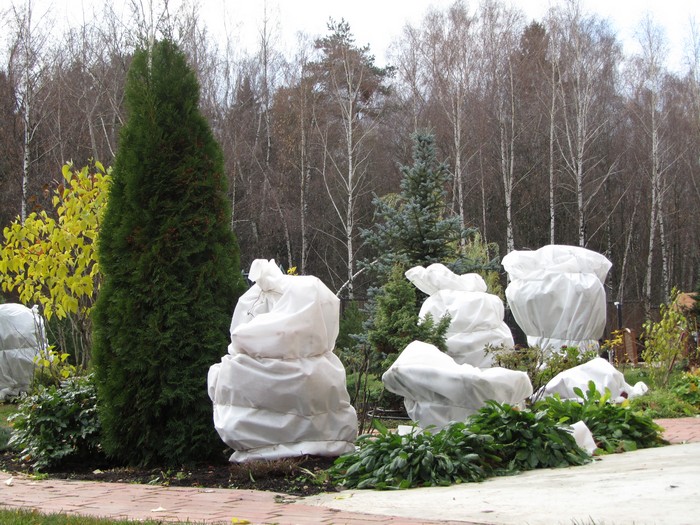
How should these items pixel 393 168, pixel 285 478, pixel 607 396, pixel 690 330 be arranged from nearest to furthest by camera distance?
pixel 285 478 < pixel 607 396 < pixel 690 330 < pixel 393 168

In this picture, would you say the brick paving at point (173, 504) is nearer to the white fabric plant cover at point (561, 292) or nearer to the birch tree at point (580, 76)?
the white fabric plant cover at point (561, 292)

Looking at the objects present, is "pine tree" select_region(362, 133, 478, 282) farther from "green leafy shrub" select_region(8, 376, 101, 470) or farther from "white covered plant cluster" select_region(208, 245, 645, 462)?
"green leafy shrub" select_region(8, 376, 101, 470)

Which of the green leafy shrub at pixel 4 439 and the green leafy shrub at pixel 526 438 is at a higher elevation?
the green leafy shrub at pixel 526 438

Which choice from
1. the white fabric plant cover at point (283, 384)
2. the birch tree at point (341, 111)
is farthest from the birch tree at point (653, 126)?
the white fabric plant cover at point (283, 384)

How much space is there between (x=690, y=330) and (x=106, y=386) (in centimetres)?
1259

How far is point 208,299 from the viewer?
22.8 feet

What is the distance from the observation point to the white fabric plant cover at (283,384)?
607cm

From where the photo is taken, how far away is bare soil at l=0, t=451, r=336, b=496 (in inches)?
223

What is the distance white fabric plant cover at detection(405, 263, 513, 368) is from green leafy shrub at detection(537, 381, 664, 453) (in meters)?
4.35

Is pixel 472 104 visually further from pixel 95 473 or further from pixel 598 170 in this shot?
pixel 95 473

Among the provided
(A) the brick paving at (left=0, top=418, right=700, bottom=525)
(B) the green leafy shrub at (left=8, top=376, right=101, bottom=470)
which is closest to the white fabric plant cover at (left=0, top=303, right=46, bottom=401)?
(B) the green leafy shrub at (left=8, top=376, right=101, bottom=470)

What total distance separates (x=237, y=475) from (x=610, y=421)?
346cm

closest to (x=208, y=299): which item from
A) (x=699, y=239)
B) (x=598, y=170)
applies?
(x=598, y=170)

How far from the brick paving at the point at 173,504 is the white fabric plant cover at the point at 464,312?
6569 millimetres
